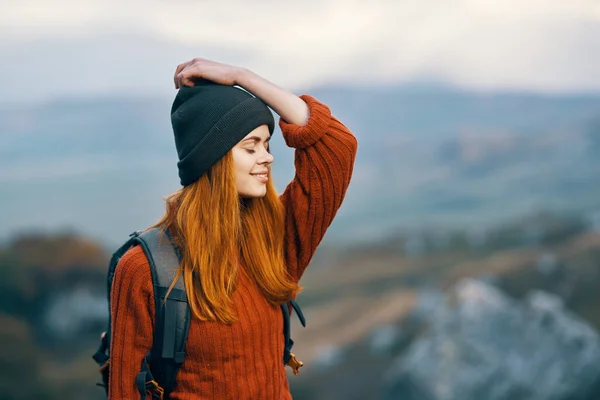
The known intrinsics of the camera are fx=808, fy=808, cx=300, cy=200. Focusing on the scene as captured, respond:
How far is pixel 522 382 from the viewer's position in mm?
6723

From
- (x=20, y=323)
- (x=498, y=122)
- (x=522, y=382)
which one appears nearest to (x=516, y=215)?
(x=498, y=122)

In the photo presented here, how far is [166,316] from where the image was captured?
175 cm

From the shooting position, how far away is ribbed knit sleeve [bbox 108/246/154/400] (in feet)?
5.79

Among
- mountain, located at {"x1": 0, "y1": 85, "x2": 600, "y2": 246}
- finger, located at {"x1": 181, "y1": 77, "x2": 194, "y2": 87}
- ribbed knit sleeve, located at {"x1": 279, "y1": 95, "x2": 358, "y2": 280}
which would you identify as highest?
mountain, located at {"x1": 0, "y1": 85, "x2": 600, "y2": 246}

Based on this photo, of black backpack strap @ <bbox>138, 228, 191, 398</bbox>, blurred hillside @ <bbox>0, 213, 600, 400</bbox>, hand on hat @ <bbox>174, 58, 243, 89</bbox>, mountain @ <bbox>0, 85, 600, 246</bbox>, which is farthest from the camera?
mountain @ <bbox>0, 85, 600, 246</bbox>

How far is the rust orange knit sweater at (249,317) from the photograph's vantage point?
5.83ft

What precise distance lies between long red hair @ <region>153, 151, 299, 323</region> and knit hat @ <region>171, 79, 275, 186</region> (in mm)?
32

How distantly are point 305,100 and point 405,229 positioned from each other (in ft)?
19.0

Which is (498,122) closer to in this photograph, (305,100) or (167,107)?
(167,107)

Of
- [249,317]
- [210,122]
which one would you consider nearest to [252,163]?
[210,122]

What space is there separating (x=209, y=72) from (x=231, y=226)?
1.18 feet

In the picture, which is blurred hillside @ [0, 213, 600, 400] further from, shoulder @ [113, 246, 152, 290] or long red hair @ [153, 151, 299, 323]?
shoulder @ [113, 246, 152, 290]

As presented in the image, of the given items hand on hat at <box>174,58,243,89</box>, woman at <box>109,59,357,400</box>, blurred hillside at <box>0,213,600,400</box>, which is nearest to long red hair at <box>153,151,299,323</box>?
woman at <box>109,59,357,400</box>

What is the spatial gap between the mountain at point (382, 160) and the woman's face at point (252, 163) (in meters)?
5.34
